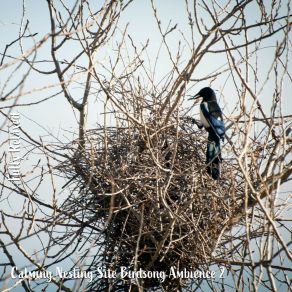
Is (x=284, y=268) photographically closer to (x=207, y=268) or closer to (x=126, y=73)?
(x=207, y=268)

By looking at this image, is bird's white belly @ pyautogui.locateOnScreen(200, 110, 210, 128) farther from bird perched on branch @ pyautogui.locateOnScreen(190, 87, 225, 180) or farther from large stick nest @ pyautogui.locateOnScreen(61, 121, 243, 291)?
large stick nest @ pyautogui.locateOnScreen(61, 121, 243, 291)

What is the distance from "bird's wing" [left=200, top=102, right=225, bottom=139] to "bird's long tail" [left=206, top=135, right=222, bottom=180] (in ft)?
0.20

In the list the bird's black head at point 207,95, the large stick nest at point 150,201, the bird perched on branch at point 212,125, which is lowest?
the large stick nest at point 150,201

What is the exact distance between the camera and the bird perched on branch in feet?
9.71

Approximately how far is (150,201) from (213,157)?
1.78ft

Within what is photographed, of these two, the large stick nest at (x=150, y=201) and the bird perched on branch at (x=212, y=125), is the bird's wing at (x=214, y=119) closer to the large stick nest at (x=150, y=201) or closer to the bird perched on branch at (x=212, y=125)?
the bird perched on branch at (x=212, y=125)

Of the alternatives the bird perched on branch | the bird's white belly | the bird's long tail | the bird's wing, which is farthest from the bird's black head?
the bird's long tail

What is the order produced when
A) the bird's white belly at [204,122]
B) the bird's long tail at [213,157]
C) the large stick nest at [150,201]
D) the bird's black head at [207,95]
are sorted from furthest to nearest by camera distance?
the bird's black head at [207,95]
the bird's white belly at [204,122]
the bird's long tail at [213,157]
the large stick nest at [150,201]

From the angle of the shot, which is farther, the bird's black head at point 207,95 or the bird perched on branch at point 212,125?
the bird's black head at point 207,95

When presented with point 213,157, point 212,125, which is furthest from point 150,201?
point 212,125

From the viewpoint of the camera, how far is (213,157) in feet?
9.82

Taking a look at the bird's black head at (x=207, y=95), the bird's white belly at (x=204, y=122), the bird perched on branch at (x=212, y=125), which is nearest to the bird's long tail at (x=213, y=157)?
the bird perched on branch at (x=212, y=125)

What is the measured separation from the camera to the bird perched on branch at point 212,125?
296 centimetres

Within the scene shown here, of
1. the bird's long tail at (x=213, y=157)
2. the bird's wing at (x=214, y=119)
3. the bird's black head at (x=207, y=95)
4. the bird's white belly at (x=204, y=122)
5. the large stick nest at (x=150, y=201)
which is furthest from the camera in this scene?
the bird's black head at (x=207, y=95)
